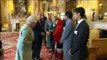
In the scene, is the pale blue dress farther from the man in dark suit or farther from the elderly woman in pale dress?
the man in dark suit

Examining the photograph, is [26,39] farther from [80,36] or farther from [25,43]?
[80,36]

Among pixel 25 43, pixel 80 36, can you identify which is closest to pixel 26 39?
pixel 25 43

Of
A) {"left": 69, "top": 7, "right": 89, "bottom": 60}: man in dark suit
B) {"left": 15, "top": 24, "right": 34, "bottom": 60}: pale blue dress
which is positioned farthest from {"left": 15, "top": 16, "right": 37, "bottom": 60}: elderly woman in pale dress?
{"left": 69, "top": 7, "right": 89, "bottom": 60}: man in dark suit

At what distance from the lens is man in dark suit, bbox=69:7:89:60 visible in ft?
13.1

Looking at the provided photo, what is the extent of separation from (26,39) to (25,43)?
3.4 inches

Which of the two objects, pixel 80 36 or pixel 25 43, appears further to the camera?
pixel 25 43

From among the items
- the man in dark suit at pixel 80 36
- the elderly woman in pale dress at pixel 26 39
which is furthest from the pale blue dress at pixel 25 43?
the man in dark suit at pixel 80 36

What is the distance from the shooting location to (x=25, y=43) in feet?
15.1

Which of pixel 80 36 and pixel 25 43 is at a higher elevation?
pixel 80 36

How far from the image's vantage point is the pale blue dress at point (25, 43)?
180 inches

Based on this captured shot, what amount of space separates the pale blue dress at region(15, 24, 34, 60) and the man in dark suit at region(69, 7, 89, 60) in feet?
3.10

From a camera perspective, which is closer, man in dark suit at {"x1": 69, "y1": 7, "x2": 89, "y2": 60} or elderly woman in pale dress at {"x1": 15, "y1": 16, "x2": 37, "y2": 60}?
man in dark suit at {"x1": 69, "y1": 7, "x2": 89, "y2": 60}

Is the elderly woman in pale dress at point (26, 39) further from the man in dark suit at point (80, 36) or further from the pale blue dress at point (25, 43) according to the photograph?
the man in dark suit at point (80, 36)

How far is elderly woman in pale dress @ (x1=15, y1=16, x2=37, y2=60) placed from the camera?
4577 mm
